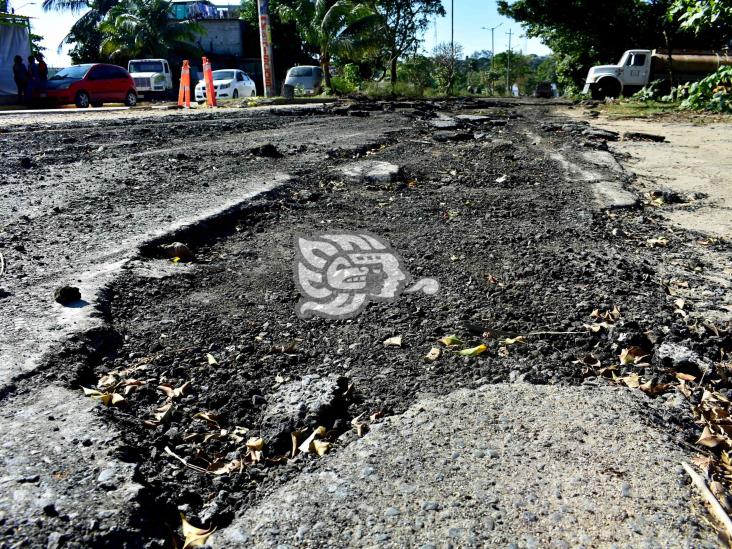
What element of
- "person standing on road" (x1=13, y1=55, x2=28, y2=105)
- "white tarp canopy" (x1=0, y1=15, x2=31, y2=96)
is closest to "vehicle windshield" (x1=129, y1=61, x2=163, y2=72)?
"white tarp canopy" (x1=0, y1=15, x2=31, y2=96)

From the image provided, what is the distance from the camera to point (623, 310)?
302 centimetres

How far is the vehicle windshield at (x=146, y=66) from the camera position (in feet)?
89.7

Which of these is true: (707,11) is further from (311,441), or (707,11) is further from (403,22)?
(403,22)

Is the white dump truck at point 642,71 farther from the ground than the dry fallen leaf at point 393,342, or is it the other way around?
the white dump truck at point 642,71

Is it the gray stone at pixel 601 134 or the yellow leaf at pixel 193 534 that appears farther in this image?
the gray stone at pixel 601 134

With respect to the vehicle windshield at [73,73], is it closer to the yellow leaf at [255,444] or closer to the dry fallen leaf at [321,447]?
the yellow leaf at [255,444]

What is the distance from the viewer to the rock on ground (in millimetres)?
1593

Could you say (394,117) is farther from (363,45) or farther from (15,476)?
(363,45)

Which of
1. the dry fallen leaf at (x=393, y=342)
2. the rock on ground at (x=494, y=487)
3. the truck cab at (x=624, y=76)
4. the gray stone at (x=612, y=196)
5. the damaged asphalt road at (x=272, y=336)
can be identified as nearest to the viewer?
the rock on ground at (x=494, y=487)

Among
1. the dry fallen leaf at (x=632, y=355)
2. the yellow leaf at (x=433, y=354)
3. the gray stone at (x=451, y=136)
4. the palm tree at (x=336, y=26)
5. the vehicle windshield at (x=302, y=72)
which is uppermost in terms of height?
the palm tree at (x=336, y=26)

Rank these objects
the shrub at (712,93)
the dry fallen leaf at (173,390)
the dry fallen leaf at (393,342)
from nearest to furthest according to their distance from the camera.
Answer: the dry fallen leaf at (173,390) < the dry fallen leaf at (393,342) < the shrub at (712,93)

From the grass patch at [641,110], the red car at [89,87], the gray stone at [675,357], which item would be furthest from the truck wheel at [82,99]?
Result: the gray stone at [675,357]

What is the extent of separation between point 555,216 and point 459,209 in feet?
2.34

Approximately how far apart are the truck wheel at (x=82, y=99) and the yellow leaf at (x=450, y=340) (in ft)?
60.3
